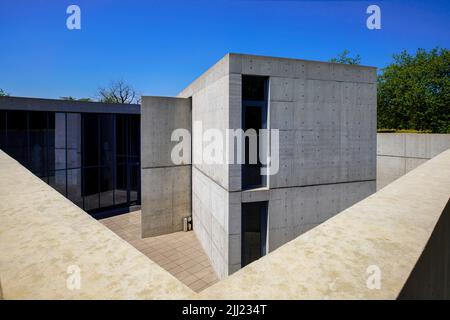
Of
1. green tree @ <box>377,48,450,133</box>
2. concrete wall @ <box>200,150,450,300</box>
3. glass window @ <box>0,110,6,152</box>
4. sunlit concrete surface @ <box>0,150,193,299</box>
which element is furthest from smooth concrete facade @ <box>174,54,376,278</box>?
green tree @ <box>377,48,450,133</box>

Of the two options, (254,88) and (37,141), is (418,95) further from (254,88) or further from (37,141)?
(37,141)

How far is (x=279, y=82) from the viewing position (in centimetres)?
907

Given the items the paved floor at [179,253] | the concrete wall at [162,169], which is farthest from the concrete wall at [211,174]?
the concrete wall at [162,169]

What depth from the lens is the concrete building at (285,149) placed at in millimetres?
8844

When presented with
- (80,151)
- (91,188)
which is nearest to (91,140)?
(80,151)

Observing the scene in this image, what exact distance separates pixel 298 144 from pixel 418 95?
91.2ft

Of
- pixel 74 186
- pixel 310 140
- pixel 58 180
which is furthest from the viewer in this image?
pixel 74 186

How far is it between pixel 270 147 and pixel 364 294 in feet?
25.8

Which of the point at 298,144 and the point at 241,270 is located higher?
the point at 298,144

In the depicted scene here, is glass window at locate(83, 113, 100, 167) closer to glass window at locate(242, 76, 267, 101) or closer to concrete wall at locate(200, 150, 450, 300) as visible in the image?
glass window at locate(242, 76, 267, 101)

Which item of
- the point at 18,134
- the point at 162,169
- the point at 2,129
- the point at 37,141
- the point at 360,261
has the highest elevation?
the point at 2,129

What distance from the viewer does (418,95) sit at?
28.9m

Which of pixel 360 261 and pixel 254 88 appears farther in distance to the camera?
pixel 254 88

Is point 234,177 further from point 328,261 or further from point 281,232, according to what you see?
point 328,261
